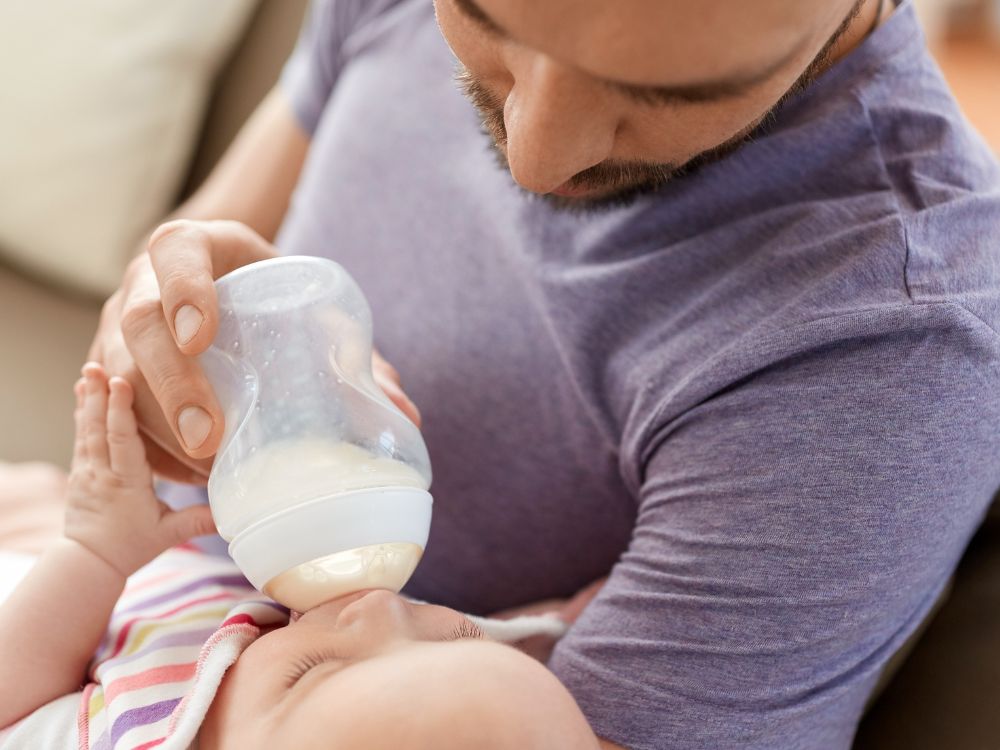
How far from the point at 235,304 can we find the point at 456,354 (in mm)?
341

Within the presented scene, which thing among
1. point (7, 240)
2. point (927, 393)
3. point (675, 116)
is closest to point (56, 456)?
point (7, 240)

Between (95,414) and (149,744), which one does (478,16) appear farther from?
(149,744)

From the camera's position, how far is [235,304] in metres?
0.87

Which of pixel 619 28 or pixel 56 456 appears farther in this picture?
pixel 56 456

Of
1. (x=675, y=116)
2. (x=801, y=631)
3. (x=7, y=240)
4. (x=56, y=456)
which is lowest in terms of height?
(x=56, y=456)

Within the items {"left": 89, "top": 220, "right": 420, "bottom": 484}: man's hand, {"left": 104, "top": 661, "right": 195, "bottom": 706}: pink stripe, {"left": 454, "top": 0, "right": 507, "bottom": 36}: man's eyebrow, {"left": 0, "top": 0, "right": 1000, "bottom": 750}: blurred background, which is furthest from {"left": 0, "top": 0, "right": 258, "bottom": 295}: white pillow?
{"left": 454, "top": 0, "right": 507, "bottom": 36}: man's eyebrow

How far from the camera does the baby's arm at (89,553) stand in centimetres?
92

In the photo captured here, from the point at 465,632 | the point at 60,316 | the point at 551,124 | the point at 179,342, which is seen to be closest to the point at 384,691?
the point at 465,632

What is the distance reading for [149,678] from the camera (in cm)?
90

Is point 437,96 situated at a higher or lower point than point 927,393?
higher

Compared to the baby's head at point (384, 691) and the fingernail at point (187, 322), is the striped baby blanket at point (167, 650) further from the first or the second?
the fingernail at point (187, 322)

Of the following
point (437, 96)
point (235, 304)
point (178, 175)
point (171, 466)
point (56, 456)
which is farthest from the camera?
point (178, 175)

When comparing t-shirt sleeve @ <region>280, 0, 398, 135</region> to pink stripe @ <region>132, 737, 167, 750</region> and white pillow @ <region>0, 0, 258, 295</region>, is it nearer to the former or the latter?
white pillow @ <region>0, 0, 258, 295</region>

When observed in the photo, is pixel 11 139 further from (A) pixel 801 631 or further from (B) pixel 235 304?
(A) pixel 801 631
